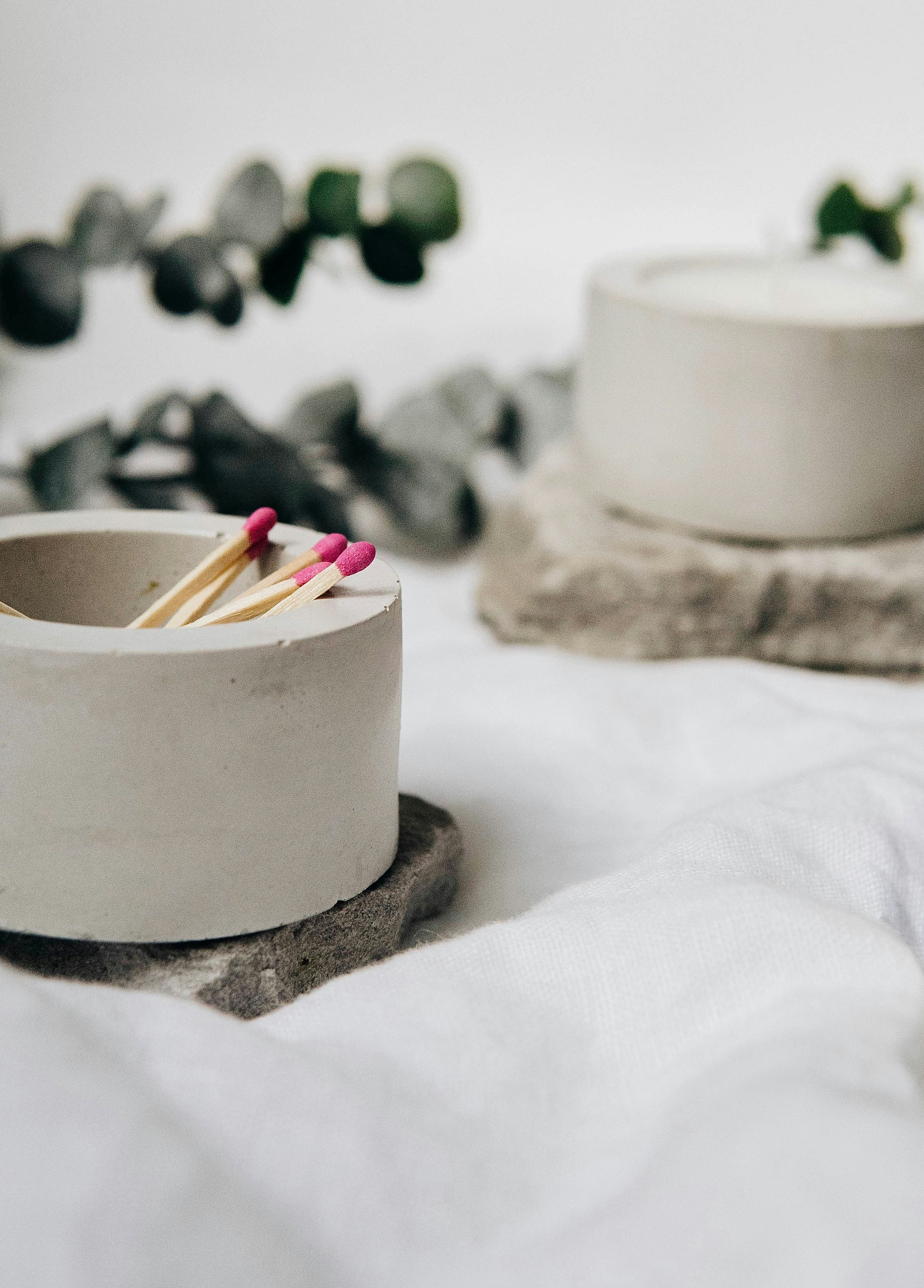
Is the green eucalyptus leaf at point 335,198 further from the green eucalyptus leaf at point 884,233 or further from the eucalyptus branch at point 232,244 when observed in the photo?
the green eucalyptus leaf at point 884,233

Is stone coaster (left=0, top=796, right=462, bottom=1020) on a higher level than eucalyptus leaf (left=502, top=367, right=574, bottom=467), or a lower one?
lower

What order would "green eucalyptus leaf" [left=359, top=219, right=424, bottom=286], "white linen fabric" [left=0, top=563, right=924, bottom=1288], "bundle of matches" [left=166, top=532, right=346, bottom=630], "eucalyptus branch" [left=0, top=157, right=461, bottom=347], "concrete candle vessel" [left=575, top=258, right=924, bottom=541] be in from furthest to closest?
"green eucalyptus leaf" [left=359, top=219, right=424, bottom=286] → "eucalyptus branch" [left=0, top=157, right=461, bottom=347] → "concrete candle vessel" [left=575, top=258, right=924, bottom=541] → "bundle of matches" [left=166, top=532, right=346, bottom=630] → "white linen fabric" [left=0, top=563, right=924, bottom=1288]

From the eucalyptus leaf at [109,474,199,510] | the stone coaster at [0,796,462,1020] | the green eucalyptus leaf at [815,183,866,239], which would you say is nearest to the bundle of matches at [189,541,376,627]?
the stone coaster at [0,796,462,1020]

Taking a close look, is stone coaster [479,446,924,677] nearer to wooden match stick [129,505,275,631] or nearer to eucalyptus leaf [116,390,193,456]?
eucalyptus leaf [116,390,193,456]

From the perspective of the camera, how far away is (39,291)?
1.12m

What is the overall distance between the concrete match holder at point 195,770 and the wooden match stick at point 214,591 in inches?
2.6

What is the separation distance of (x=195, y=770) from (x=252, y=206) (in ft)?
2.52

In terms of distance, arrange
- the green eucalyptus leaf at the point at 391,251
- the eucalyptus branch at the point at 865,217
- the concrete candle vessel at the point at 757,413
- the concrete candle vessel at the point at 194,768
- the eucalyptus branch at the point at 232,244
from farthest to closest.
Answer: the eucalyptus branch at the point at 865,217, the green eucalyptus leaf at the point at 391,251, the eucalyptus branch at the point at 232,244, the concrete candle vessel at the point at 757,413, the concrete candle vessel at the point at 194,768

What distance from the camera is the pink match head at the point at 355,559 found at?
61cm

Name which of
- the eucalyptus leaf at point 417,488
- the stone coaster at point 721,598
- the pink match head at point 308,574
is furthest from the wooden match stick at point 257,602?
the eucalyptus leaf at point 417,488

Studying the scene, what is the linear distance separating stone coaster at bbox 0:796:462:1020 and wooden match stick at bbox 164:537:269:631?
0.14 metres

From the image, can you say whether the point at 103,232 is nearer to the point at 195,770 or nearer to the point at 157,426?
the point at 157,426

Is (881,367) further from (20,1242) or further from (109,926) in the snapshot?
(20,1242)

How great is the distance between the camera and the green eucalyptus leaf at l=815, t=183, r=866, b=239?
138 centimetres
